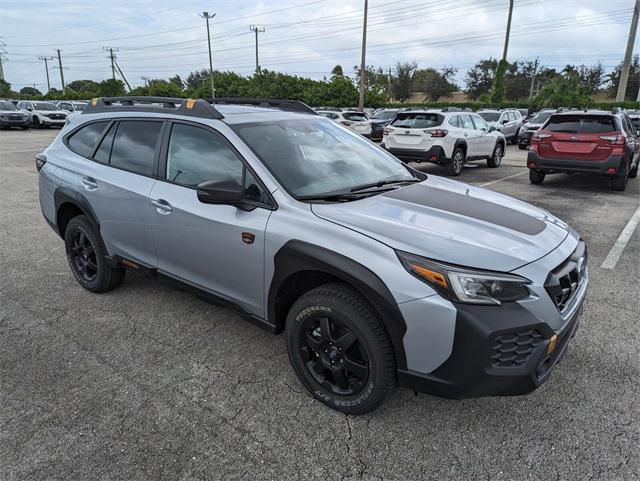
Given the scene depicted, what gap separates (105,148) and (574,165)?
28.1 feet

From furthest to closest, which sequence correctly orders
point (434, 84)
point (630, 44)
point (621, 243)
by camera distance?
1. point (434, 84)
2. point (630, 44)
3. point (621, 243)

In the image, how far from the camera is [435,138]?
10672 mm

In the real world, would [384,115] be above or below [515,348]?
above

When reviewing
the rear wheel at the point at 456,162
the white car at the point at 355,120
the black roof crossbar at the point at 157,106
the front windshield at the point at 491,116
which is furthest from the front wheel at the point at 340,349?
the front windshield at the point at 491,116

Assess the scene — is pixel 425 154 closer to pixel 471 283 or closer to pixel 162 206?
pixel 162 206

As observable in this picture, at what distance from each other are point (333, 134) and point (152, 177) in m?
1.42

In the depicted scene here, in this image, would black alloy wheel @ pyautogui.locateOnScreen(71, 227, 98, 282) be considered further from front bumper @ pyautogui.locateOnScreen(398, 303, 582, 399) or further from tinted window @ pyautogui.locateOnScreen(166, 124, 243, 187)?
front bumper @ pyautogui.locateOnScreen(398, 303, 582, 399)

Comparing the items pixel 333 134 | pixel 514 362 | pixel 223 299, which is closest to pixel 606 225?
pixel 333 134

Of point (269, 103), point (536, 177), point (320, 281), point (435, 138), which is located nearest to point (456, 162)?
point (435, 138)

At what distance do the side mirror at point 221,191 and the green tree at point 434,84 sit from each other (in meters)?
81.5

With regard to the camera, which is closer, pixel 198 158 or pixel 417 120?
pixel 198 158

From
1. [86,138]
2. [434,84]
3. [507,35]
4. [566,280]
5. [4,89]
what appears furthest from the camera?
[434,84]

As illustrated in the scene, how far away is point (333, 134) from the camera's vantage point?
3602mm

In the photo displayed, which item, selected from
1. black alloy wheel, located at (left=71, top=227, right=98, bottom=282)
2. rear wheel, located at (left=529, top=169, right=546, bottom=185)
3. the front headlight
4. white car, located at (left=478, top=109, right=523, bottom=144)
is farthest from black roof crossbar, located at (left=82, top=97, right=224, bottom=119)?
white car, located at (left=478, top=109, right=523, bottom=144)
